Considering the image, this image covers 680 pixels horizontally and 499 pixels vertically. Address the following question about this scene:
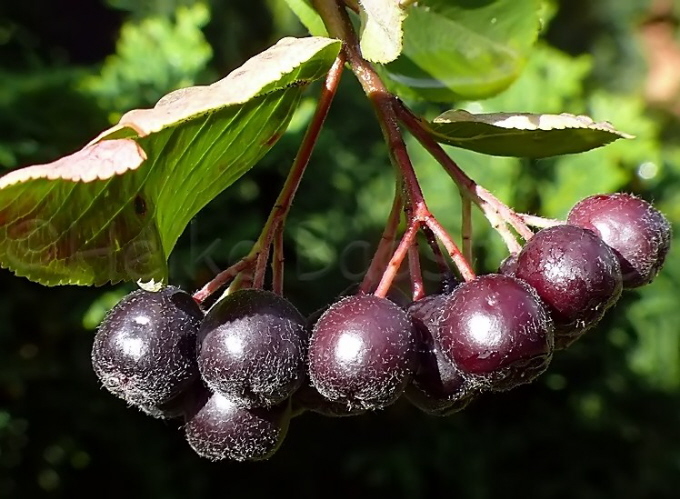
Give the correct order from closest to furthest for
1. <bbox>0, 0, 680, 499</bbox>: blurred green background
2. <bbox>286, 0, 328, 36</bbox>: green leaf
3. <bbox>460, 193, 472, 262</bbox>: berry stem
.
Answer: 1. <bbox>460, 193, 472, 262</bbox>: berry stem
2. <bbox>286, 0, 328, 36</bbox>: green leaf
3. <bbox>0, 0, 680, 499</bbox>: blurred green background

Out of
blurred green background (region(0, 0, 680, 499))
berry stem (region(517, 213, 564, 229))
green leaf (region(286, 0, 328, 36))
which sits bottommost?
blurred green background (region(0, 0, 680, 499))

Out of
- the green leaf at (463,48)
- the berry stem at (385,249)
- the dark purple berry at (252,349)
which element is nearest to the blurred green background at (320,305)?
the green leaf at (463,48)

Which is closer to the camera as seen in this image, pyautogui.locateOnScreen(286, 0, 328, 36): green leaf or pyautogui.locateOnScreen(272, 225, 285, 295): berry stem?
pyautogui.locateOnScreen(272, 225, 285, 295): berry stem

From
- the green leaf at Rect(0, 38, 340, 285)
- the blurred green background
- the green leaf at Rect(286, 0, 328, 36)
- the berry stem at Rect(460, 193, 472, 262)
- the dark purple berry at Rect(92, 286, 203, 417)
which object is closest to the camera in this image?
the green leaf at Rect(0, 38, 340, 285)

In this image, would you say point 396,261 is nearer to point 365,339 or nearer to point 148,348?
point 365,339

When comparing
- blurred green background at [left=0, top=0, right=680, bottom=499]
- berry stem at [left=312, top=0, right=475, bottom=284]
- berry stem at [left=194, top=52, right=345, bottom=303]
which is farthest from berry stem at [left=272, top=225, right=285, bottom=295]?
blurred green background at [left=0, top=0, right=680, bottom=499]

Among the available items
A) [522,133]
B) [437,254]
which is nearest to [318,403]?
[437,254]

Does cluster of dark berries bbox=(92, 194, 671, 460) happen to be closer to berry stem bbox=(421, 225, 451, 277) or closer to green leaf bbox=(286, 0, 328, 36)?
berry stem bbox=(421, 225, 451, 277)
